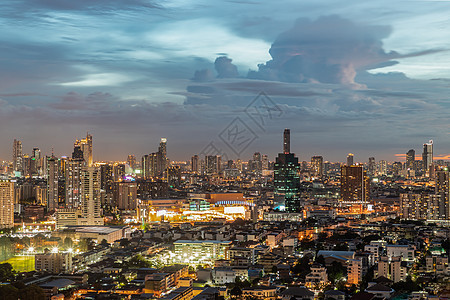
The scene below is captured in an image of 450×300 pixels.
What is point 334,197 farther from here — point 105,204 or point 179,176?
point 105,204

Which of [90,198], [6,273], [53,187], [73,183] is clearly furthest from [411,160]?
[6,273]

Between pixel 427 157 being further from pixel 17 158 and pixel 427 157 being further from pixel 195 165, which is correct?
pixel 17 158

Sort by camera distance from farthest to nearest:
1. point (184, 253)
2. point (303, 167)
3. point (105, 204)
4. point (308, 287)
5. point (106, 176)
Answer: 1. point (303, 167)
2. point (106, 176)
3. point (105, 204)
4. point (184, 253)
5. point (308, 287)

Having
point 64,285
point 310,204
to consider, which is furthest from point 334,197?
point 64,285

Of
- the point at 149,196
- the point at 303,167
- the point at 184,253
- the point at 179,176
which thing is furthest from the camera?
the point at 303,167

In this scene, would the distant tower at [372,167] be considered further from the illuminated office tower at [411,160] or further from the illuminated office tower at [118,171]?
the illuminated office tower at [118,171]
